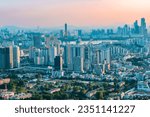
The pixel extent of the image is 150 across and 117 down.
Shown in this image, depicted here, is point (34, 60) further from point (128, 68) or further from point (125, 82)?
point (125, 82)

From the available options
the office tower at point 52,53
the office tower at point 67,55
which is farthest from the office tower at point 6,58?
the office tower at point 67,55

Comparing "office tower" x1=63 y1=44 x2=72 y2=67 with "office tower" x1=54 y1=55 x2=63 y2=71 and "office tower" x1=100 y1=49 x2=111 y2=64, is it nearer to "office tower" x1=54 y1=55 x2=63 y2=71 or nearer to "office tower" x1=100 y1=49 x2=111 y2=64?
"office tower" x1=54 y1=55 x2=63 y2=71

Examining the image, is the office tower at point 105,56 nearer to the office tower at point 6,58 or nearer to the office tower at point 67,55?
the office tower at point 67,55

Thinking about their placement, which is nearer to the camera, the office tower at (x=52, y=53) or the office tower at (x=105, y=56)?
the office tower at (x=105, y=56)

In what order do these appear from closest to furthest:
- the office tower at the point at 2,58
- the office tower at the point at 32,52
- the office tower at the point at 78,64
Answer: the office tower at the point at 78,64 → the office tower at the point at 2,58 → the office tower at the point at 32,52

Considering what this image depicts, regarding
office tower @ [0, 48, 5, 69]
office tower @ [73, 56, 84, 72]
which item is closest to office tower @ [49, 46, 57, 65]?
office tower @ [73, 56, 84, 72]

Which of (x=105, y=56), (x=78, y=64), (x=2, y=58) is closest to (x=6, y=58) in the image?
(x=2, y=58)

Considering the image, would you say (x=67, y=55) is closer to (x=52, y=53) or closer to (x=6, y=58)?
(x=52, y=53)

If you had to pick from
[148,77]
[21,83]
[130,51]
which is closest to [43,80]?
[21,83]
